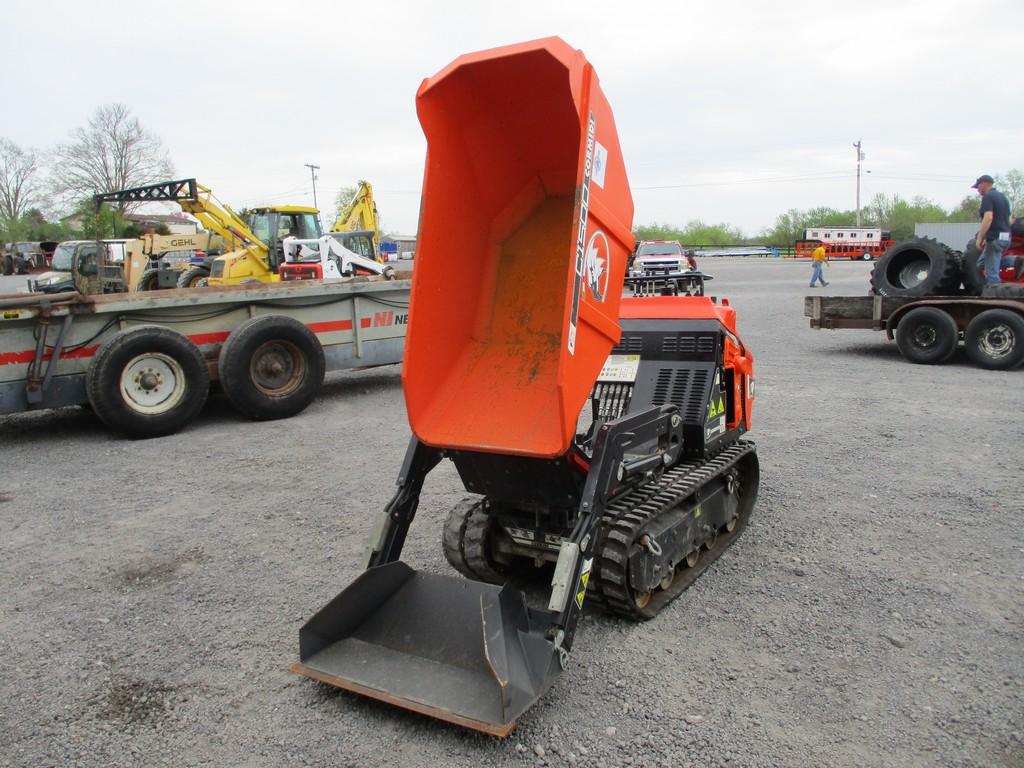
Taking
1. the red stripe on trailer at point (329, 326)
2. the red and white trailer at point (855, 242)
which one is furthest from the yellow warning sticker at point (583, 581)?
the red and white trailer at point (855, 242)

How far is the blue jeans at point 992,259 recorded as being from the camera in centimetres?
1080

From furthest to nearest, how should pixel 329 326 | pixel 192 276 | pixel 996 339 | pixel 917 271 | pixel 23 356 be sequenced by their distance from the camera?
pixel 192 276, pixel 917 271, pixel 996 339, pixel 329 326, pixel 23 356

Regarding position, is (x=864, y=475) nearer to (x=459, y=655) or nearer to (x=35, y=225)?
(x=459, y=655)

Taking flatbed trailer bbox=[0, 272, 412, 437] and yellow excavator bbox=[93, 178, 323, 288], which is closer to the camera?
flatbed trailer bbox=[0, 272, 412, 437]

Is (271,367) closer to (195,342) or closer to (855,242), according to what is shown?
(195,342)

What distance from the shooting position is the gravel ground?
3002 millimetres

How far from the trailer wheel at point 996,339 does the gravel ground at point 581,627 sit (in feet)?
11.1

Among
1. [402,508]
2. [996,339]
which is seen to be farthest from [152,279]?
[402,508]

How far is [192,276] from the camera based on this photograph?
18578 mm

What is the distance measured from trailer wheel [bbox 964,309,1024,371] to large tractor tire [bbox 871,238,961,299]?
2.64 ft

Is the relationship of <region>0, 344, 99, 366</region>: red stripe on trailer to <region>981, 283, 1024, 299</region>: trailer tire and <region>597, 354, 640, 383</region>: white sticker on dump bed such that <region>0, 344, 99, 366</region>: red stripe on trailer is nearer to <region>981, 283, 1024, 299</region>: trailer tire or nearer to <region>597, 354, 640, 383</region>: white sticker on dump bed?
<region>597, 354, 640, 383</region>: white sticker on dump bed

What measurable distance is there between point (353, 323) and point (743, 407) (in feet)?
18.4

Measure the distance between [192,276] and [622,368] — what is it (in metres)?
16.0

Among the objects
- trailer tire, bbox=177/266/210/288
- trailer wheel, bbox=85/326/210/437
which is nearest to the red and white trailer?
trailer tire, bbox=177/266/210/288
